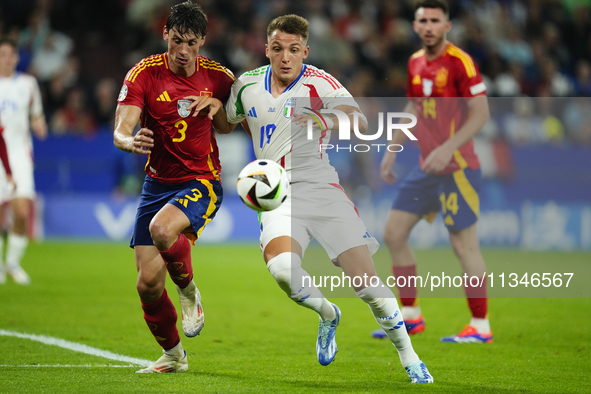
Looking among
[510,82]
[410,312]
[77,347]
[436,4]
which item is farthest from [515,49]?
[77,347]

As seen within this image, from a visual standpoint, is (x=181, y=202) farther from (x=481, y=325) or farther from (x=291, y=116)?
(x=481, y=325)

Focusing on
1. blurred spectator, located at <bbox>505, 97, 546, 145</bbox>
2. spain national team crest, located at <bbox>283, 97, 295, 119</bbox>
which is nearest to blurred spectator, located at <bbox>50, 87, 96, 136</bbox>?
blurred spectator, located at <bbox>505, 97, 546, 145</bbox>

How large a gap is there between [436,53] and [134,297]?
445 centimetres

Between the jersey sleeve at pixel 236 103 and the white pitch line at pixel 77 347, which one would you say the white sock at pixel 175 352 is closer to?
the white pitch line at pixel 77 347

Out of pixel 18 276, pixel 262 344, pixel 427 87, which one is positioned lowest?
pixel 262 344

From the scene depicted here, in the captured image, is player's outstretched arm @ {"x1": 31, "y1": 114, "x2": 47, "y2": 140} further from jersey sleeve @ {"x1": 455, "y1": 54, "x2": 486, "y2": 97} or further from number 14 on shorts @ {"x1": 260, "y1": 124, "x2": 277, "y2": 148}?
jersey sleeve @ {"x1": 455, "y1": 54, "x2": 486, "y2": 97}

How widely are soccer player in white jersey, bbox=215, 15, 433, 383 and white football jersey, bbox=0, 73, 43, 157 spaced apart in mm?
5355

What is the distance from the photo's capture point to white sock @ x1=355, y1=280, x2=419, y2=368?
4422mm

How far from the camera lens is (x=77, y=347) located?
18.4 feet

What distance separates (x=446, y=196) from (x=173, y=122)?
2.65 meters


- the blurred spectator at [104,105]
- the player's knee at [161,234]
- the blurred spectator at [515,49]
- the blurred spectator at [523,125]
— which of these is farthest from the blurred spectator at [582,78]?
the player's knee at [161,234]

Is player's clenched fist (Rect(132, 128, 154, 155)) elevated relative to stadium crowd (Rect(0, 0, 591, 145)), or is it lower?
lower

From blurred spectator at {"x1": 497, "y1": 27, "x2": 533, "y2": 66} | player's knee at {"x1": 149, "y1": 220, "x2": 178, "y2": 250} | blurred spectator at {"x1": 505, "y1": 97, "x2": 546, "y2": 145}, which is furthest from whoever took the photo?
blurred spectator at {"x1": 497, "y1": 27, "x2": 533, "y2": 66}

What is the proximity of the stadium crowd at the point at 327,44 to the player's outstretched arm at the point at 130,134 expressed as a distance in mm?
9731
